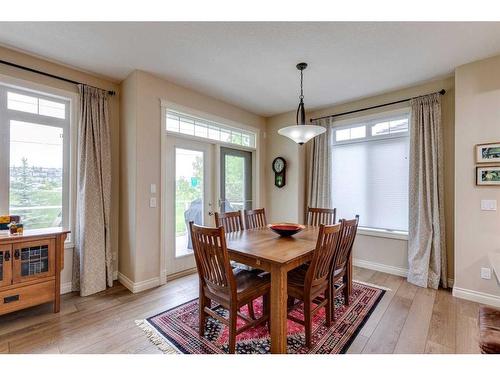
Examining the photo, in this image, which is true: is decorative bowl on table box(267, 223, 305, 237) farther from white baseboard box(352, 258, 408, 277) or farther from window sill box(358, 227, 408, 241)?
white baseboard box(352, 258, 408, 277)

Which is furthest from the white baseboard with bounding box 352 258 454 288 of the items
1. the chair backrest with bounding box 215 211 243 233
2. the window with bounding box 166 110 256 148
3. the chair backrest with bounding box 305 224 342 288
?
the window with bounding box 166 110 256 148

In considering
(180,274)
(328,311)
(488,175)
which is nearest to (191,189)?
(180,274)

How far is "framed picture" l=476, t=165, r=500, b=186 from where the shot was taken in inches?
97.3

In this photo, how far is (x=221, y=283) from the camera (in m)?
1.78

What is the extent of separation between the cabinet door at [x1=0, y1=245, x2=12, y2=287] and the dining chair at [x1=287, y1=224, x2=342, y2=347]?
248cm

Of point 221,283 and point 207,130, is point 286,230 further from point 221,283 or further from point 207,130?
point 207,130

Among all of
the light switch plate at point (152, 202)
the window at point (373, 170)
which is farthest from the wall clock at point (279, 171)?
the light switch plate at point (152, 202)

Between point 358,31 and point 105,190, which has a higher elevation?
point 358,31

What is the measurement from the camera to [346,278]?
8.30 ft

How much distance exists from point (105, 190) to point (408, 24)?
11.7 ft

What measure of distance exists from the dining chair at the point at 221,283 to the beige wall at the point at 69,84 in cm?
189
